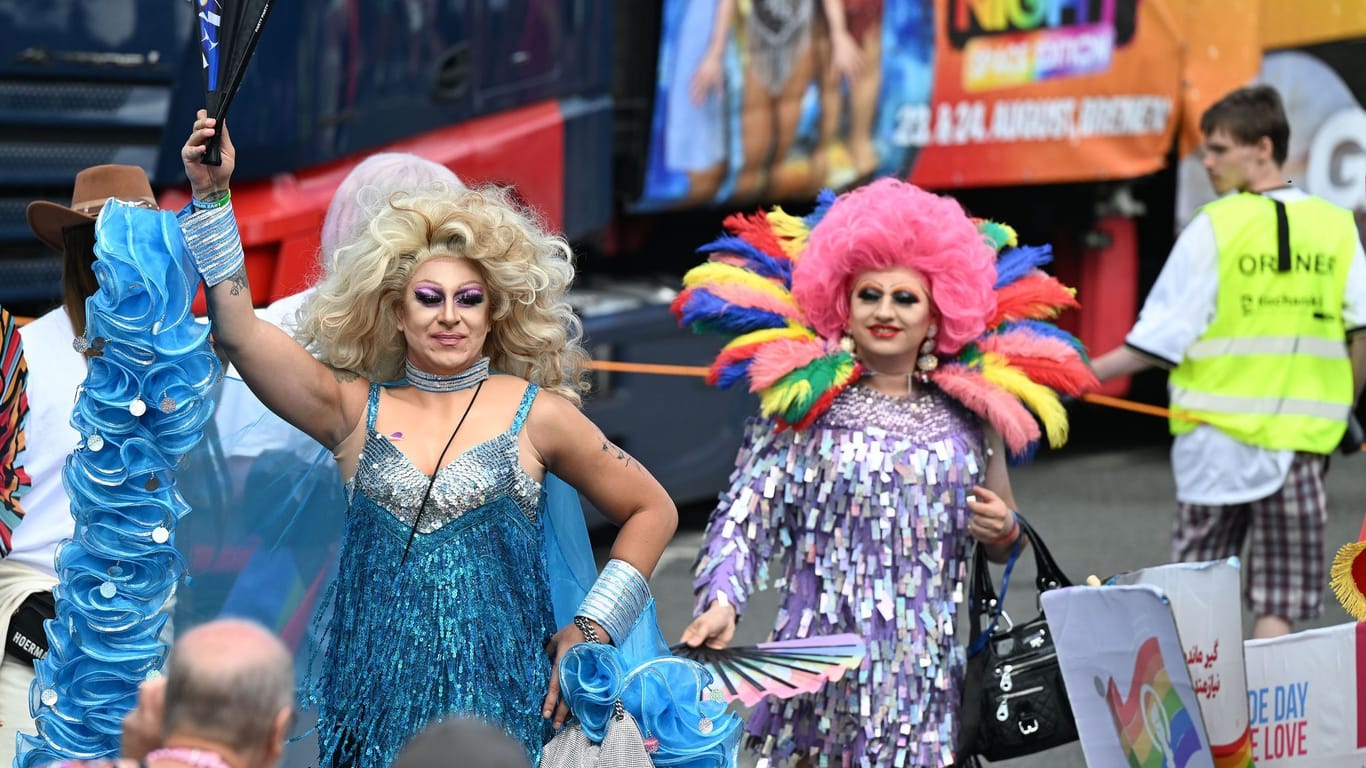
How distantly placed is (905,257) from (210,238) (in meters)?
1.71

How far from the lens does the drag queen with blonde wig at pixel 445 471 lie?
3.32 metres

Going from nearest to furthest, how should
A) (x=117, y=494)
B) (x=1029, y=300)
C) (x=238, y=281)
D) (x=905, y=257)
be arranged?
(x=117, y=494), (x=238, y=281), (x=905, y=257), (x=1029, y=300)

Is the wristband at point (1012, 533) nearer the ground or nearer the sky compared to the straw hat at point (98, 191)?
nearer the ground

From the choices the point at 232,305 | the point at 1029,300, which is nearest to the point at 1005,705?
the point at 1029,300

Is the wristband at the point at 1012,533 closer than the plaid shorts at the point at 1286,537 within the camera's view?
Yes

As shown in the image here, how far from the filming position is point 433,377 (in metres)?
3.44

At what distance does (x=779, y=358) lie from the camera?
171 inches

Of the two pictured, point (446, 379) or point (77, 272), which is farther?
point (77, 272)

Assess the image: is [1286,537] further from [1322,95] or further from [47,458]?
[1322,95]

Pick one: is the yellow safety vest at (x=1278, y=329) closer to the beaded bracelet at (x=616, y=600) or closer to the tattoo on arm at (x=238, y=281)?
the beaded bracelet at (x=616, y=600)

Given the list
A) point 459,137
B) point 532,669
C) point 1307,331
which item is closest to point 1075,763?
point 1307,331

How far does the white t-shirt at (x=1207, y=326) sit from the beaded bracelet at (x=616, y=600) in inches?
121

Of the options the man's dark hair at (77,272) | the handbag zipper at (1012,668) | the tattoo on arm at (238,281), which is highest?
the tattoo on arm at (238,281)

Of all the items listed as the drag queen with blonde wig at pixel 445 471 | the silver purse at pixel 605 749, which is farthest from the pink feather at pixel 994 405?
the silver purse at pixel 605 749
